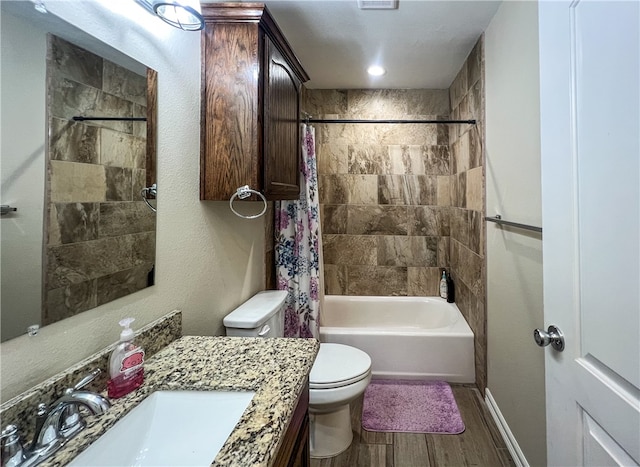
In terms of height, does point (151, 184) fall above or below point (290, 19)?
below

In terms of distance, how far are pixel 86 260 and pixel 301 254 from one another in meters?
1.51

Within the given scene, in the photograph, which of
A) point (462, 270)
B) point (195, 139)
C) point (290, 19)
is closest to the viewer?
point (195, 139)

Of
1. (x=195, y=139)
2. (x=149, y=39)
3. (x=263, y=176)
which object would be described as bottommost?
(x=263, y=176)

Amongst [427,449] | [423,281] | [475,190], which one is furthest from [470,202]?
[427,449]

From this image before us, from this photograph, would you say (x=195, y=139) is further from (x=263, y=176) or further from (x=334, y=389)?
(x=334, y=389)

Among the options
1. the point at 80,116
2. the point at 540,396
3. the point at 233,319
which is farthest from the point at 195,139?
the point at 540,396

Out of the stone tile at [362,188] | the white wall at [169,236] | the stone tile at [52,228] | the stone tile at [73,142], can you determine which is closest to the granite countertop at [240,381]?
the white wall at [169,236]

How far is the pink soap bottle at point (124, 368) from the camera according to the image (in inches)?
31.6

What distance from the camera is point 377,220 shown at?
3.09 meters

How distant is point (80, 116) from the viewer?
83cm

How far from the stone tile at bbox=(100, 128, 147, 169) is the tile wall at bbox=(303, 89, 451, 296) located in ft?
7.13

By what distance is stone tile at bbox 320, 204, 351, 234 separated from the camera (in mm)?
3127

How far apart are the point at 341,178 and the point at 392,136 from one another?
2.09ft

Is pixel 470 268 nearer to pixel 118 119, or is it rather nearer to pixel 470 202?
pixel 470 202
